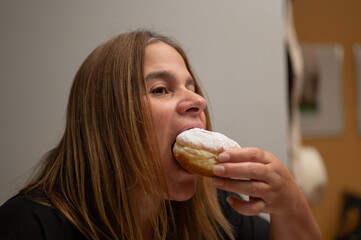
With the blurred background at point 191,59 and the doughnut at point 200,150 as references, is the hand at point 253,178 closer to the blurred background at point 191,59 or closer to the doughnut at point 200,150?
the doughnut at point 200,150

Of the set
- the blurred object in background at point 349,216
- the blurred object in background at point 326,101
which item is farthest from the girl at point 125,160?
the blurred object in background at point 349,216

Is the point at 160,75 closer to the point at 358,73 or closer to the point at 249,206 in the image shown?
the point at 249,206

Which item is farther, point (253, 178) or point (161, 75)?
point (161, 75)

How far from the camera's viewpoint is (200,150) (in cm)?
71

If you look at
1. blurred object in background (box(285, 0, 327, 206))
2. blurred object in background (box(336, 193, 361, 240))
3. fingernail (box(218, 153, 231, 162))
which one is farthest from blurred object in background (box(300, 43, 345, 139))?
fingernail (box(218, 153, 231, 162))

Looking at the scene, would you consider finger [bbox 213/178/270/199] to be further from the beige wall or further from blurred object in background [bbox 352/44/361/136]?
blurred object in background [bbox 352/44/361/136]

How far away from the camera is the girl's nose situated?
2.56 ft

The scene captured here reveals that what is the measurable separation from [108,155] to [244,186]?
0.36 m

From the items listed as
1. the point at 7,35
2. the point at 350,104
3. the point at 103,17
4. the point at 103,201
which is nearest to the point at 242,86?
the point at 103,17

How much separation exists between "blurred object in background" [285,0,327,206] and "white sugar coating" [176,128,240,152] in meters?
0.78

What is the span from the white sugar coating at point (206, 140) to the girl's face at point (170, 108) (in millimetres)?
46

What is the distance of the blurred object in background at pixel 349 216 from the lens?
2342mm

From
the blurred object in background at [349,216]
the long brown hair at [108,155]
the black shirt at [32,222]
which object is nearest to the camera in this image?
the black shirt at [32,222]

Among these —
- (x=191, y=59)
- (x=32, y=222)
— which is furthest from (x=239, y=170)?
(x=191, y=59)
